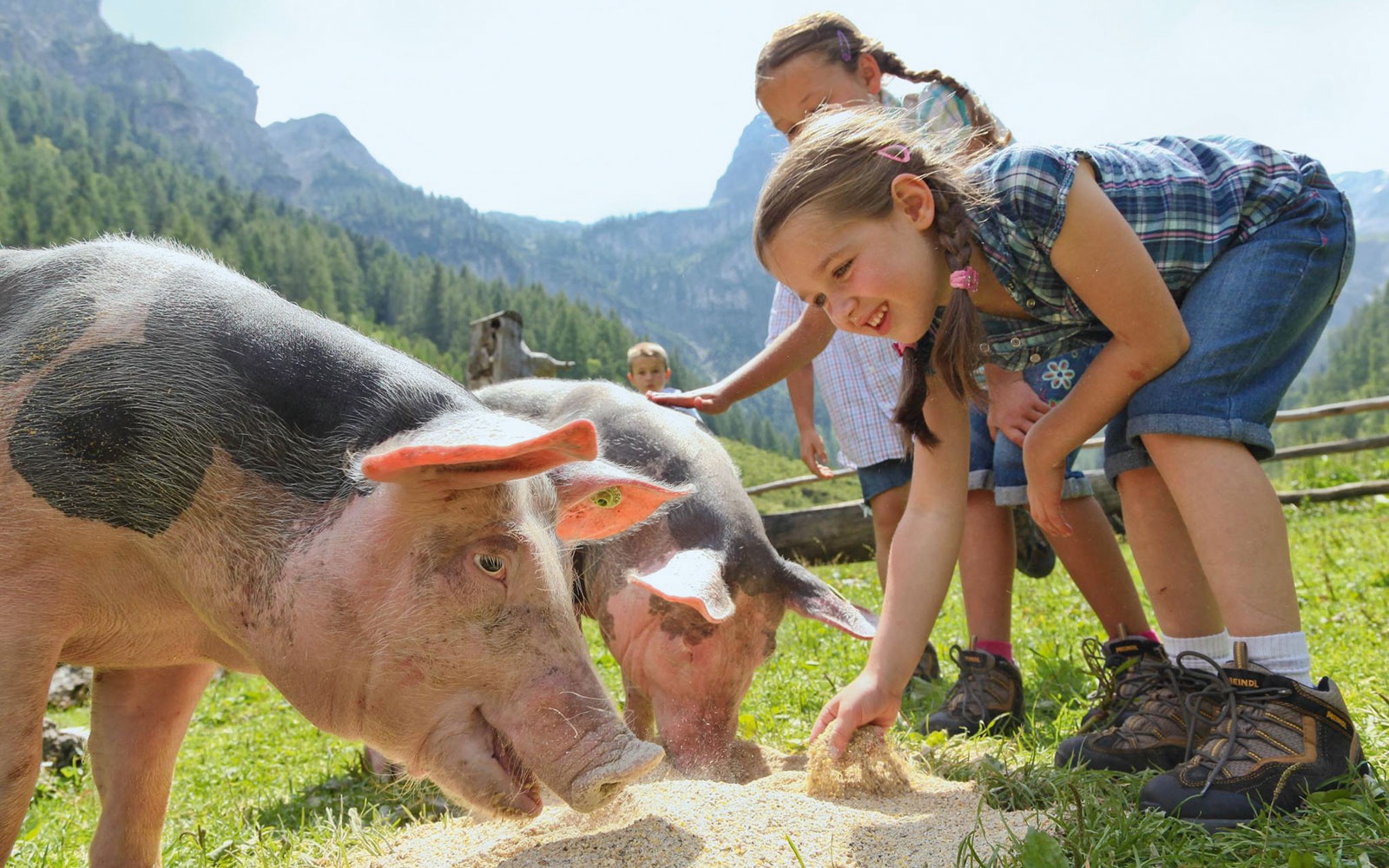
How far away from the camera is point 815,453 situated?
493 centimetres

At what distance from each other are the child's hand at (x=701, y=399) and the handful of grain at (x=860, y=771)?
1529 mm

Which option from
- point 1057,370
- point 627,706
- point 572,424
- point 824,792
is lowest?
point 627,706

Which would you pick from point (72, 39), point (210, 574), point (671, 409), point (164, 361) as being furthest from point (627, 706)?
point (72, 39)

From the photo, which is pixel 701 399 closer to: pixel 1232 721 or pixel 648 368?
pixel 1232 721

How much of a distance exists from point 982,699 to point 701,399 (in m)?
1.50

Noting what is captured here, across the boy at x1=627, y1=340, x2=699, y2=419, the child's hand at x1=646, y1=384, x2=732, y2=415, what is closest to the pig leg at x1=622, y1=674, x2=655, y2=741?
the child's hand at x1=646, y1=384, x2=732, y2=415

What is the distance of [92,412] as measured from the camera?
1879 mm

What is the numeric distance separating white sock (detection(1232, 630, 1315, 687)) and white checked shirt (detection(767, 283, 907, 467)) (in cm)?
Result: 224

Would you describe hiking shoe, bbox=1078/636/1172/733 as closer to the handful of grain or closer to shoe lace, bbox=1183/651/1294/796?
shoe lace, bbox=1183/651/1294/796

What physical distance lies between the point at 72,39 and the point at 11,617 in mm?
248521

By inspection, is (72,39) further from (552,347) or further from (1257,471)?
(1257,471)

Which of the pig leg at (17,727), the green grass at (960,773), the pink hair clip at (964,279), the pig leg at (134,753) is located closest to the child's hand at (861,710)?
the green grass at (960,773)

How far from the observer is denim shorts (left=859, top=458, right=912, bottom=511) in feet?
14.4

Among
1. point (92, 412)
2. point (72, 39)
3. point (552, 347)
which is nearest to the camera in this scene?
point (92, 412)
